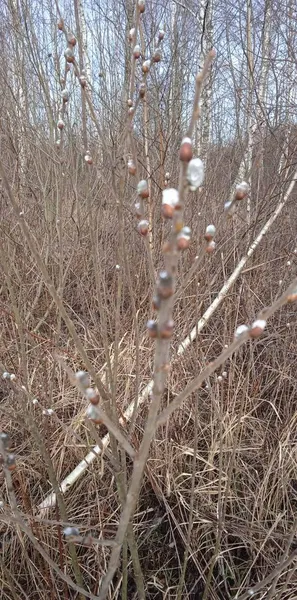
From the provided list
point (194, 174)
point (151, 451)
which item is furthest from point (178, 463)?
point (194, 174)

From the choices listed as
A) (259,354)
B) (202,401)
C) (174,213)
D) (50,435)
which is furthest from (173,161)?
(174,213)

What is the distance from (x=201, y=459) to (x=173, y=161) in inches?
103

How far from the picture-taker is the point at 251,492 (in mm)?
1923

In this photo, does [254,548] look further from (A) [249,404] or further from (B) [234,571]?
(A) [249,404]

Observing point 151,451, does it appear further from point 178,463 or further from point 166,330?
point 166,330

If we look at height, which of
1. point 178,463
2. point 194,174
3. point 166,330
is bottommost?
point 178,463

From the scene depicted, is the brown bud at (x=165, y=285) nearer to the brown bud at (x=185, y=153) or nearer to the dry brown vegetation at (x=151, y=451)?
the brown bud at (x=185, y=153)

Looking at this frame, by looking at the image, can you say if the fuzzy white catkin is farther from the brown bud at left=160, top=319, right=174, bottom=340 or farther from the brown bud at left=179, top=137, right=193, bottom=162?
the brown bud at left=160, top=319, right=174, bottom=340

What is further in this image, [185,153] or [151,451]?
[151,451]

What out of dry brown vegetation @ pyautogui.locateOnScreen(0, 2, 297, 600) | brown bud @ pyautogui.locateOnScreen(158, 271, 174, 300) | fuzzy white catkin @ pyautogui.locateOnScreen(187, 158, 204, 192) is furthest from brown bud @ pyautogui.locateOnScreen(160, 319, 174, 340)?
dry brown vegetation @ pyautogui.locateOnScreen(0, 2, 297, 600)

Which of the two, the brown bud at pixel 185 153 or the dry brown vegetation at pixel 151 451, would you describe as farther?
the dry brown vegetation at pixel 151 451

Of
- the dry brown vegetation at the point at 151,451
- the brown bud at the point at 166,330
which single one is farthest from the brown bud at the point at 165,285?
the dry brown vegetation at the point at 151,451

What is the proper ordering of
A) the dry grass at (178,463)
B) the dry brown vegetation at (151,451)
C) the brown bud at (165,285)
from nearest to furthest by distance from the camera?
1. the brown bud at (165,285)
2. the dry brown vegetation at (151,451)
3. the dry grass at (178,463)

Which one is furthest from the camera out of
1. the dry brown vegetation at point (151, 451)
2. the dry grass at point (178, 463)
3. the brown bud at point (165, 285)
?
the dry grass at point (178, 463)
